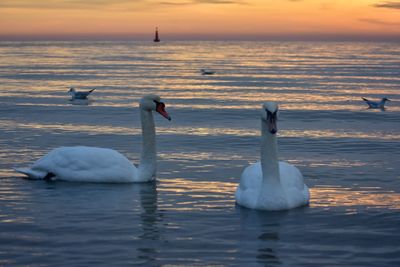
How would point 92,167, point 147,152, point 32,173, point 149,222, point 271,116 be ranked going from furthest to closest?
point 147,152, point 32,173, point 92,167, point 271,116, point 149,222

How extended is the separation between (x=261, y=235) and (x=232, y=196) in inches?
89.2

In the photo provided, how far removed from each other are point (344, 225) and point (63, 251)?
11.6 ft

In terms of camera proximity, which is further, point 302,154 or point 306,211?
Answer: point 302,154

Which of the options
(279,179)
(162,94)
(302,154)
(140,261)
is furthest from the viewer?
(162,94)

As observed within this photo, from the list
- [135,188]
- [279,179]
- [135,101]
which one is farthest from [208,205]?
[135,101]

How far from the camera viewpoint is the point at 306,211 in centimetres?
1084

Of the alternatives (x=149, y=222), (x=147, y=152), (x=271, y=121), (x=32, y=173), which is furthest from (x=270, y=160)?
(x=32, y=173)

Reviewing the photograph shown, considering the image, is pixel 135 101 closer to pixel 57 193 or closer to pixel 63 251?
pixel 57 193

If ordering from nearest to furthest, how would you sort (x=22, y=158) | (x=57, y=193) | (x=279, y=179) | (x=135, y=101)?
(x=279, y=179), (x=57, y=193), (x=22, y=158), (x=135, y=101)

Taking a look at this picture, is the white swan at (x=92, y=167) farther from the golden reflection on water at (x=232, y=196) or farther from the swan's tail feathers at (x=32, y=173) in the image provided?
the golden reflection on water at (x=232, y=196)

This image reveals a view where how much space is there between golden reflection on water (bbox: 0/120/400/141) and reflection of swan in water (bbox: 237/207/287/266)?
29.8 ft

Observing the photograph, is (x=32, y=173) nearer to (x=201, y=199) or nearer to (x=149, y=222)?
(x=201, y=199)

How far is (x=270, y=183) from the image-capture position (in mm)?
10648

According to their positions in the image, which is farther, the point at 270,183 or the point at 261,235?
the point at 270,183
